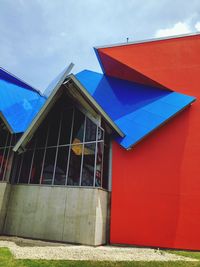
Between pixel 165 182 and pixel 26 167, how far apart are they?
886 cm

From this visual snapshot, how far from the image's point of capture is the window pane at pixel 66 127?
15172 millimetres

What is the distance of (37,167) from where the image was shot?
1546cm

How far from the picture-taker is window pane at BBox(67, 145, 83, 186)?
44.9ft

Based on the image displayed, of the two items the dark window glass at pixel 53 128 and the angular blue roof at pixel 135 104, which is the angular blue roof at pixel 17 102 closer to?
the dark window glass at pixel 53 128

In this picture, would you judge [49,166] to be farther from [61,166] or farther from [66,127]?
[66,127]

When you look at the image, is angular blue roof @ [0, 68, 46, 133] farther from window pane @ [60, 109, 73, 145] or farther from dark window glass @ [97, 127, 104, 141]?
dark window glass @ [97, 127, 104, 141]

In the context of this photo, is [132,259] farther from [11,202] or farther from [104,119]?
[11,202]

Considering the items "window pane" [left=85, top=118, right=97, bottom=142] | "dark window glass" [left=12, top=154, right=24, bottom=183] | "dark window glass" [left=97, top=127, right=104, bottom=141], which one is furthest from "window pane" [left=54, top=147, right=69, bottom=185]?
"dark window glass" [left=12, top=154, right=24, bottom=183]

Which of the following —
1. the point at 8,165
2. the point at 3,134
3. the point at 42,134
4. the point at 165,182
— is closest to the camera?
the point at 165,182

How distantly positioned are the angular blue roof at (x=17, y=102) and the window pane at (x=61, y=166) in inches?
122

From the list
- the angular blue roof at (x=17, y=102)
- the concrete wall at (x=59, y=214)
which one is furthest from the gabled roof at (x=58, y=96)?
the concrete wall at (x=59, y=214)

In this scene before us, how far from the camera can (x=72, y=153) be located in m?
14.5

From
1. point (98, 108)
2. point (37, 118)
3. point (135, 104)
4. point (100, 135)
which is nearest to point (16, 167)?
point (37, 118)

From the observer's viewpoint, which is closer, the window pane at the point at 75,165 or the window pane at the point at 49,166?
the window pane at the point at 75,165
